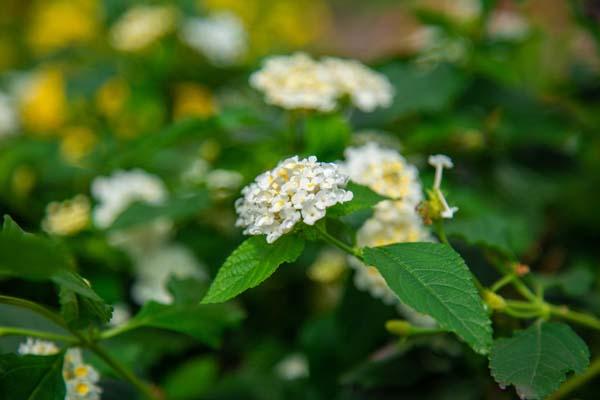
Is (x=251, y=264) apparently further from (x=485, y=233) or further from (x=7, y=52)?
(x=7, y=52)

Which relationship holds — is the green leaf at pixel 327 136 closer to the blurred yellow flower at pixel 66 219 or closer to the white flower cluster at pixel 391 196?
the white flower cluster at pixel 391 196

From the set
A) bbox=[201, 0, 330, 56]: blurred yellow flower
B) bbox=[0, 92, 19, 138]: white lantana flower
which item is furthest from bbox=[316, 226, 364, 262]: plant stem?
bbox=[201, 0, 330, 56]: blurred yellow flower

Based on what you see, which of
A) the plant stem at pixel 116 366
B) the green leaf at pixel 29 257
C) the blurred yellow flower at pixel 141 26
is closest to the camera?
the green leaf at pixel 29 257

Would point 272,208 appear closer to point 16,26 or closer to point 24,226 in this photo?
point 24,226

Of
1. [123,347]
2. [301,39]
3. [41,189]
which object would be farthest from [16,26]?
[123,347]

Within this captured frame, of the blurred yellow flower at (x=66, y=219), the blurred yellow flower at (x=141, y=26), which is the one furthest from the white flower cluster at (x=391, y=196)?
the blurred yellow flower at (x=141, y=26)
